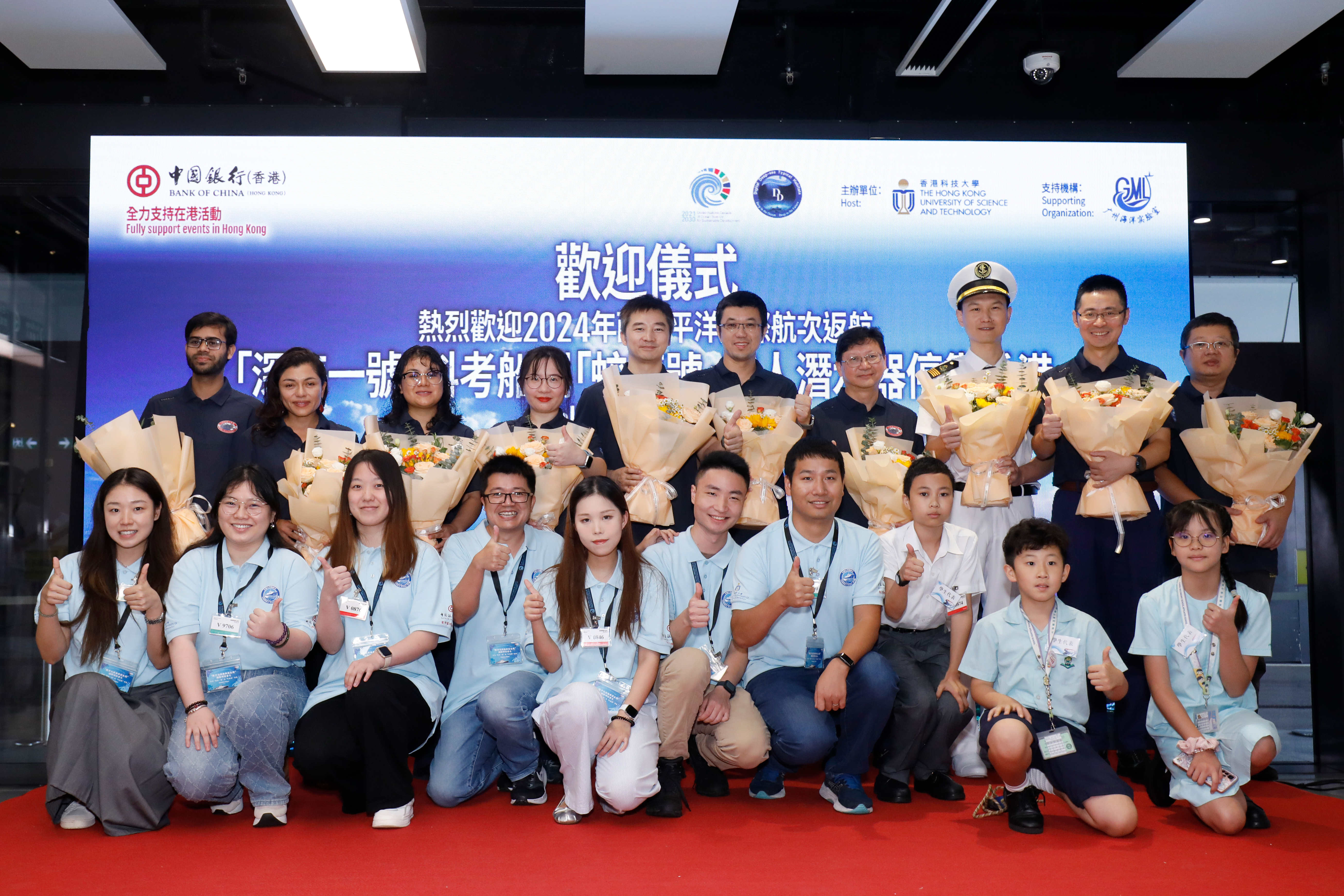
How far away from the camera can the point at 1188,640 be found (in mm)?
3383

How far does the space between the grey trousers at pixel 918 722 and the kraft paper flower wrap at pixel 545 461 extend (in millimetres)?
1342

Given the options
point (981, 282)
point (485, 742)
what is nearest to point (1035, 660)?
point (981, 282)

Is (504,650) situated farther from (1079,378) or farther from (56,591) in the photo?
(1079,378)

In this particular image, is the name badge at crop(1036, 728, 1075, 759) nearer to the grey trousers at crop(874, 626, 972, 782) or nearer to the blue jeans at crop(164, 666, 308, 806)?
the grey trousers at crop(874, 626, 972, 782)

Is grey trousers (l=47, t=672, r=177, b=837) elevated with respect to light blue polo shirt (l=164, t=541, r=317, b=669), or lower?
lower

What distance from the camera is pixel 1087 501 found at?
13.1ft

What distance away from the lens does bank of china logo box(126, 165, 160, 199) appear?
5207 millimetres

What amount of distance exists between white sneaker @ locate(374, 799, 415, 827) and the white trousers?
50 cm

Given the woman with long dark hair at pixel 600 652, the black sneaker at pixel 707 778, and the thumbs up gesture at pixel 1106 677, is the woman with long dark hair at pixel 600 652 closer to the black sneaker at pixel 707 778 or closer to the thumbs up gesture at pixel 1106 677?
the black sneaker at pixel 707 778

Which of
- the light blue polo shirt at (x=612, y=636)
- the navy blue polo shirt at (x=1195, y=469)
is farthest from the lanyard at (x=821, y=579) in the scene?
the navy blue polo shirt at (x=1195, y=469)

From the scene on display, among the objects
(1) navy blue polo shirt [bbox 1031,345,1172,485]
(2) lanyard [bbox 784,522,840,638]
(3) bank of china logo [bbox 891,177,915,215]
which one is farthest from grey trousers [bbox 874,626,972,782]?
(3) bank of china logo [bbox 891,177,915,215]

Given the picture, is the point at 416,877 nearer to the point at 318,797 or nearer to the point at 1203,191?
the point at 318,797

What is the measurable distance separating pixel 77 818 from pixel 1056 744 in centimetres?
322

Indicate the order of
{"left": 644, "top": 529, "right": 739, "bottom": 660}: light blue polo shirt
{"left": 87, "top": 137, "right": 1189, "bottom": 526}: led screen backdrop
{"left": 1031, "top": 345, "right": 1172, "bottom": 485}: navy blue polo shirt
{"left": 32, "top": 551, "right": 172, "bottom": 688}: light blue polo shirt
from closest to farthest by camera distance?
1. {"left": 32, "top": 551, "right": 172, "bottom": 688}: light blue polo shirt
2. {"left": 644, "top": 529, "right": 739, "bottom": 660}: light blue polo shirt
3. {"left": 1031, "top": 345, "right": 1172, "bottom": 485}: navy blue polo shirt
4. {"left": 87, "top": 137, "right": 1189, "bottom": 526}: led screen backdrop
